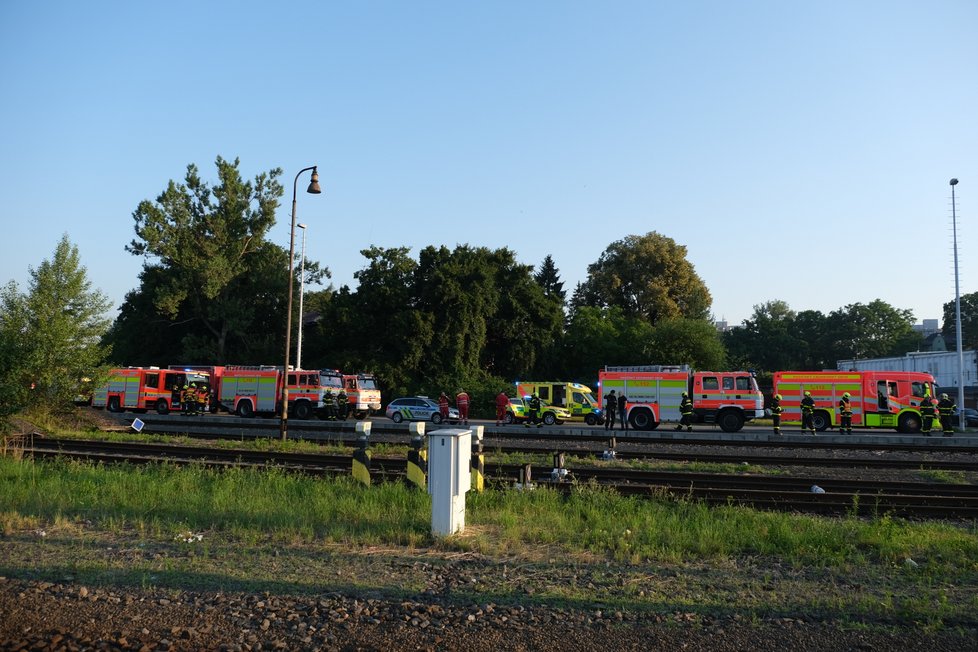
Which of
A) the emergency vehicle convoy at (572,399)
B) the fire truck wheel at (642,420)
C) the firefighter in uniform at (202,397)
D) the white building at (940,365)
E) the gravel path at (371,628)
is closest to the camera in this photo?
the gravel path at (371,628)

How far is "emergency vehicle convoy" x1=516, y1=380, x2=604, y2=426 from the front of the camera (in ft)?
112

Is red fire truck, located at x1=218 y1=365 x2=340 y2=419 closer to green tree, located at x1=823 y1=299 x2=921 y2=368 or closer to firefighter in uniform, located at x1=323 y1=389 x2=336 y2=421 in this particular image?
firefighter in uniform, located at x1=323 y1=389 x2=336 y2=421

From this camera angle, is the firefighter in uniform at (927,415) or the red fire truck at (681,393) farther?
the red fire truck at (681,393)

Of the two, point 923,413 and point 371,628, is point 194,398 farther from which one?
point 371,628

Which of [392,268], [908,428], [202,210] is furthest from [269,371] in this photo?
[908,428]

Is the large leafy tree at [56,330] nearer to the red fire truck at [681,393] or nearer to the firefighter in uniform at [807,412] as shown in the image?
the red fire truck at [681,393]

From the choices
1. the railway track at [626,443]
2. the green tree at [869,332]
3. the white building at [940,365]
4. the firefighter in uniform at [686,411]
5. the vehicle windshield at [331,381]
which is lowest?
the railway track at [626,443]

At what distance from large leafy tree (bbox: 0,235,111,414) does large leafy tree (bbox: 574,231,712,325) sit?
45217 mm

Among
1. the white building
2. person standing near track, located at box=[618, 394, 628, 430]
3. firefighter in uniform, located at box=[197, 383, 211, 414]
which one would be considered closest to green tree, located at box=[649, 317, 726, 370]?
the white building

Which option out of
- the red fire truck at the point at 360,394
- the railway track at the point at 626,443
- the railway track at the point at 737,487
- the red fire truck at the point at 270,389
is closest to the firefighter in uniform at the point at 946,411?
the railway track at the point at 626,443

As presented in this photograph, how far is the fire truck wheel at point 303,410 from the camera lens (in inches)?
1384

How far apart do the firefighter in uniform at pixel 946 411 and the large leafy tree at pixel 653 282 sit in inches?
1301

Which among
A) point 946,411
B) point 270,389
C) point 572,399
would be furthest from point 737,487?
point 270,389

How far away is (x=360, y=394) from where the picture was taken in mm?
35469
